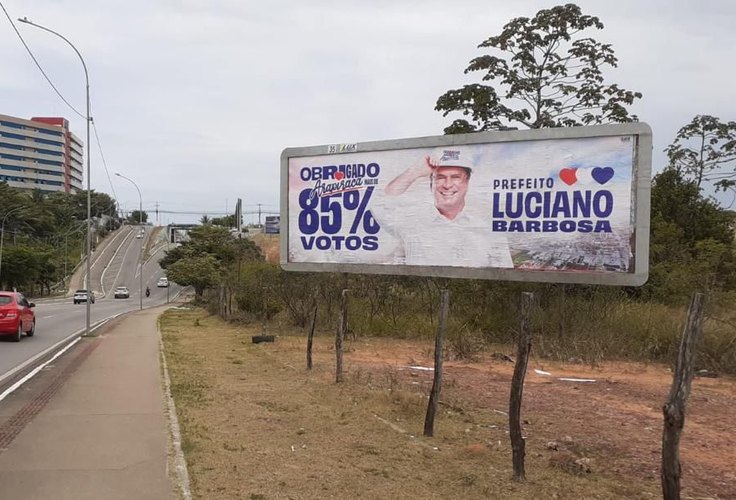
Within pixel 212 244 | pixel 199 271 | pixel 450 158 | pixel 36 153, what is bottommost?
pixel 199 271

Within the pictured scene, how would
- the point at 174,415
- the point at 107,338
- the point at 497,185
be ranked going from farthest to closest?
the point at 107,338, the point at 497,185, the point at 174,415

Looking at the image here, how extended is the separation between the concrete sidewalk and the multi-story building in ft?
444

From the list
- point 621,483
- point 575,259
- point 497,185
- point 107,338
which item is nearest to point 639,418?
point 575,259

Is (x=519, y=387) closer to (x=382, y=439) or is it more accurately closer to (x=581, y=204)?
(x=382, y=439)

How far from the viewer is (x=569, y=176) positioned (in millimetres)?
9969

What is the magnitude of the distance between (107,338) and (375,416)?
13.7 metres

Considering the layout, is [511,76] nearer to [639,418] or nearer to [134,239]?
[639,418]

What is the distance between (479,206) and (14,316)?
13853 millimetres

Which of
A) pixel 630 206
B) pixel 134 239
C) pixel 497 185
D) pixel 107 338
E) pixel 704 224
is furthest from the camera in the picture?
pixel 134 239

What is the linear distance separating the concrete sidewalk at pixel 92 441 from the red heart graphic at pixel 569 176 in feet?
22.4

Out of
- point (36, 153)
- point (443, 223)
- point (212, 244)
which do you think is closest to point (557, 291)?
point (443, 223)

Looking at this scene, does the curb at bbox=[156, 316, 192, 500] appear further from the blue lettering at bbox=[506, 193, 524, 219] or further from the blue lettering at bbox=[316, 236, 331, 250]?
the blue lettering at bbox=[506, 193, 524, 219]

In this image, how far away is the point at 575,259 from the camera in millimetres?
9859

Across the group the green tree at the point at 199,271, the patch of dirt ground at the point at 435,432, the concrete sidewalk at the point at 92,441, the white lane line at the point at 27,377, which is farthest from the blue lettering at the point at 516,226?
the green tree at the point at 199,271
